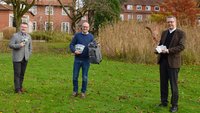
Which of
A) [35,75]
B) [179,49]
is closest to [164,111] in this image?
[179,49]

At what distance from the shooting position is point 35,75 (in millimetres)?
14594

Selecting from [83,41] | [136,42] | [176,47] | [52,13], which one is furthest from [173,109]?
[52,13]

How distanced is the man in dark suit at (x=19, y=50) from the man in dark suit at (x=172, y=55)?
364 cm

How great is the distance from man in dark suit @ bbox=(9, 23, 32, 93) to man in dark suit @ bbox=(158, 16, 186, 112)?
11.9 ft

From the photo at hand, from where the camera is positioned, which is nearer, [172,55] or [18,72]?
[172,55]

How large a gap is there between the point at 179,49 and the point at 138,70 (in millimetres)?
8427

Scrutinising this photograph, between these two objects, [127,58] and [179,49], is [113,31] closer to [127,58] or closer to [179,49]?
[127,58]

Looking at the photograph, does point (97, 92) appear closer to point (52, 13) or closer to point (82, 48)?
point (82, 48)

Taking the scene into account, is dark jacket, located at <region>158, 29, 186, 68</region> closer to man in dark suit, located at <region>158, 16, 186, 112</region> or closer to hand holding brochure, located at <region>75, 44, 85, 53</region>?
man in dark suit, located at <region>158, 16, 186, 112</region>

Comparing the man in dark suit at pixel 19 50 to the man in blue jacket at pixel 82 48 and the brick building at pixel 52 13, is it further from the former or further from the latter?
the brick building at pixel 52 13

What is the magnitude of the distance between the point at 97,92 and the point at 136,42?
10042 millimetres

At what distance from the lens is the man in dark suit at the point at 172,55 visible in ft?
29.6

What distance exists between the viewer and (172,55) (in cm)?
914

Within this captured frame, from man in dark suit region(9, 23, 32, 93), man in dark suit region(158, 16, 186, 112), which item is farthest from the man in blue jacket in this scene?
man in dark suit region(158, 16, 186, 112)
